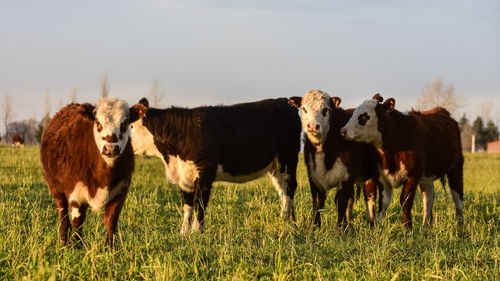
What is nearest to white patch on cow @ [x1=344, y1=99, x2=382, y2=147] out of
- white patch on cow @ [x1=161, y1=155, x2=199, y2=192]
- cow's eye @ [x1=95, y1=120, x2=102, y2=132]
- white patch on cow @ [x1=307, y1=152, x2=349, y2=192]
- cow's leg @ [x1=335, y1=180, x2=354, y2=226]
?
white patch on cow @ [x1=307, y1=152, x2=349, y2=192]

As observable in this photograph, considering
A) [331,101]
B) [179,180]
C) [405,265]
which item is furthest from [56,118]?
[405,265]

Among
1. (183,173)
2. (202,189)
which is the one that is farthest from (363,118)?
(183,173)

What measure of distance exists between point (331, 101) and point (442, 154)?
2.55 meters

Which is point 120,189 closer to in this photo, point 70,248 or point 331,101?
point 70,248

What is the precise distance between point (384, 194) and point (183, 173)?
3162 millimetres

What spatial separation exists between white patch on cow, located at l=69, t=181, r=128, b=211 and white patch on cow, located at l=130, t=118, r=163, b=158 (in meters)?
2.54

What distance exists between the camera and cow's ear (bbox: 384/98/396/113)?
886cm

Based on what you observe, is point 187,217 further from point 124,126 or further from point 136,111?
point 124,126

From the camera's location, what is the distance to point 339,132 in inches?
340

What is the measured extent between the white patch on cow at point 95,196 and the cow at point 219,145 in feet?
6.20

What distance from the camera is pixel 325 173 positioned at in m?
8.51

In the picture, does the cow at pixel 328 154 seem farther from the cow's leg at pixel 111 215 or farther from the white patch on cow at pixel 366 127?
the cow's leg at pixel 111 215

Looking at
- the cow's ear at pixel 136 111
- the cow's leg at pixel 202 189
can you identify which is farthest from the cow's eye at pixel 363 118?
the cow's ear at pixel 136 111

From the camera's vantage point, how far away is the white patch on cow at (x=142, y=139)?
923cm
